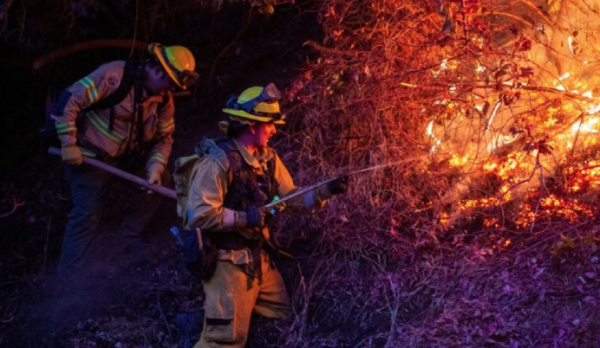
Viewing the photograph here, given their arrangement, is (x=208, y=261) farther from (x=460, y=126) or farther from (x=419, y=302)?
(x=460, y=126)

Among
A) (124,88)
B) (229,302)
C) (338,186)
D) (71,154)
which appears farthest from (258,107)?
(71,154)

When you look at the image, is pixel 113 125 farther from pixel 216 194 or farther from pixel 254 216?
pixel 254 216

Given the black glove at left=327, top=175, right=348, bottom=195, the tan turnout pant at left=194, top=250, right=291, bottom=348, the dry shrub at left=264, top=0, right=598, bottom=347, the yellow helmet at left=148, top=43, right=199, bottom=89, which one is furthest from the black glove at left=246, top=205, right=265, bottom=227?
the yellow helmet at left=148, top=43, right=199, bottom=89

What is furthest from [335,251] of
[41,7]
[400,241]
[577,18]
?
[41,7]

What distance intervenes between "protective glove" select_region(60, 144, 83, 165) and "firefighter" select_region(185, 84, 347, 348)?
157cm

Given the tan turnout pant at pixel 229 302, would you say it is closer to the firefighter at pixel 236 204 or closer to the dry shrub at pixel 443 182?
the firefighter at pixel 236 204

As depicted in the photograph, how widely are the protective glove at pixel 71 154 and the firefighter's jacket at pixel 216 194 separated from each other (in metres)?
1.58

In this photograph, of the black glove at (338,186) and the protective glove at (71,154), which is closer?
the black glove at (338,186)

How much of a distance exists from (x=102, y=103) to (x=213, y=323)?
2315 millimetres

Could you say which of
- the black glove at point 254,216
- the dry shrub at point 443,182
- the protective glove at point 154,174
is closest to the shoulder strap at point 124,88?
the protective glove at point 154,174

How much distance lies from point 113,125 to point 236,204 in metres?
1.82

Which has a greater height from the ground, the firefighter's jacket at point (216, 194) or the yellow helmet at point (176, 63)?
the yellow helmet at point (176, 63)

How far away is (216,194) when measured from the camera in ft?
16.2

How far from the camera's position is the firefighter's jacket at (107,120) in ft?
19.8
